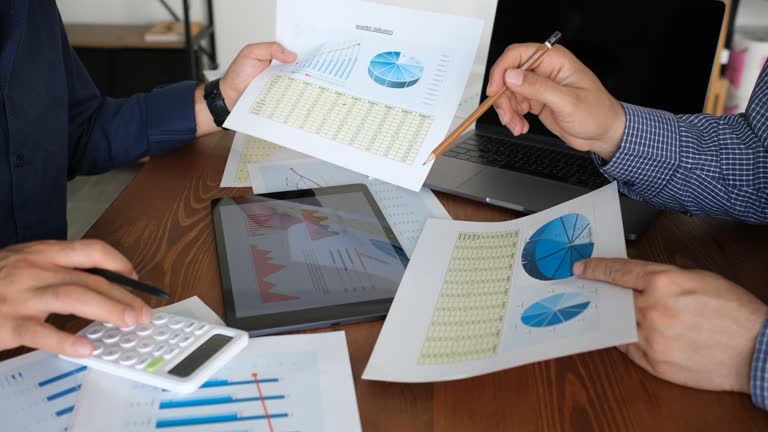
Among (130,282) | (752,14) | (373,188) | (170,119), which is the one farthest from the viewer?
(752,14)

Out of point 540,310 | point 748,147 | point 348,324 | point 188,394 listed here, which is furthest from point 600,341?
point 748,147

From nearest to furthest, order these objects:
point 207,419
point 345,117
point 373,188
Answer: point 207,419 < point 345,117 < point 373,188

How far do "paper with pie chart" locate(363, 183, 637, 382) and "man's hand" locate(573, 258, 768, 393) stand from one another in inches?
1.2

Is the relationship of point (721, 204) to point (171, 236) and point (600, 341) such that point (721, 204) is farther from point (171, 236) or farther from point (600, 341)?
point (171, 236)

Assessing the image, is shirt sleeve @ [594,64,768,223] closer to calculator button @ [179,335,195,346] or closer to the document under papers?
the document under papers

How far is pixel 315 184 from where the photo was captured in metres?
1.03

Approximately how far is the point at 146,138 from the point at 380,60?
0.44 meters

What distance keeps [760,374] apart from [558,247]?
0.24 meters

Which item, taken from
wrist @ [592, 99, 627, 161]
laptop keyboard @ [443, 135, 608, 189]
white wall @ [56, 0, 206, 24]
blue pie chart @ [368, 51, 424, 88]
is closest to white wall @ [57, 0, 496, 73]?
white wall @ [56, 0, 206, 24]

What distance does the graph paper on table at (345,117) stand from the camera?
868 mm

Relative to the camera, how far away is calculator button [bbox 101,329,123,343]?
0.65 m

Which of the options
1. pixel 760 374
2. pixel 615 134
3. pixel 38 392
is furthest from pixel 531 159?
pixel 38 392

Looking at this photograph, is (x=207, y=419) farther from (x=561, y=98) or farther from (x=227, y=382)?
(x=561, y=98)

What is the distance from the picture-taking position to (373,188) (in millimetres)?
1015
